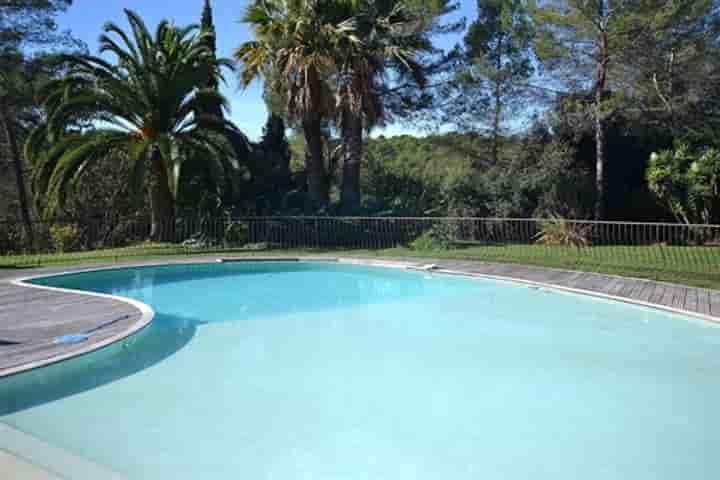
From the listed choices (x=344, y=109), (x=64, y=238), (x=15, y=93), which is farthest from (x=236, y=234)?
(x=15, y=93)

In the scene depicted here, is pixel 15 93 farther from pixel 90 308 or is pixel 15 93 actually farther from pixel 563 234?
pixel 563 234

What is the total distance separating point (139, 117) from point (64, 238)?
12.6ft

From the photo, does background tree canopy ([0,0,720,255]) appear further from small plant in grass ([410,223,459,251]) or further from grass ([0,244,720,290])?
grass ([0,244,720,290])

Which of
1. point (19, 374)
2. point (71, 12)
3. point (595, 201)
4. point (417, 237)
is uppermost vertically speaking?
point (71, 12)

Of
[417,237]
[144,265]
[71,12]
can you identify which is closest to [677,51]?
[417,237]

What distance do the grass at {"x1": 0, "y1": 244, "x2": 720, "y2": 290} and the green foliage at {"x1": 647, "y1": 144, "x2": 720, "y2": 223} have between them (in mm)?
1911

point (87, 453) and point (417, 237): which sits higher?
point (417, 237)

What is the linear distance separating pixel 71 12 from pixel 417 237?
12.6 meters

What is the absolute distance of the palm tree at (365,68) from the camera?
1448 cm

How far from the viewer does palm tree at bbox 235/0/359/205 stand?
47.1ft

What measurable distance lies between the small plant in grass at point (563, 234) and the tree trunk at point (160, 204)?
917cm

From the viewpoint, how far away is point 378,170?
73.4ft

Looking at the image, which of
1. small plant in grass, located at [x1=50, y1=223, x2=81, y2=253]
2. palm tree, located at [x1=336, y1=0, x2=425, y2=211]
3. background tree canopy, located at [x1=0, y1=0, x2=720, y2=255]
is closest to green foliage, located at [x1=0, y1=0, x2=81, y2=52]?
background tree canopy, located at [x1=0, y1=0, x2=720, y2=255]

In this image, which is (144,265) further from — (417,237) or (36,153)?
(417,237)
